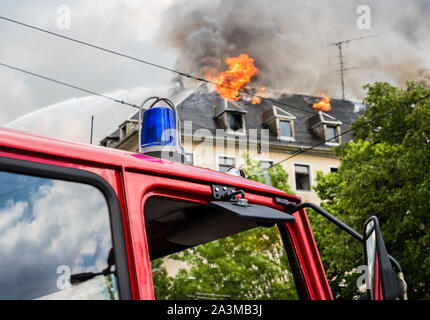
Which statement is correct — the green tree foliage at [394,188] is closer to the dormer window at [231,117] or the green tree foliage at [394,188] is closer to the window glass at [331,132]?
the dormer window at [231,117]

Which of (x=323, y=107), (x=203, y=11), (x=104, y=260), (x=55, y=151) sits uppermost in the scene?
(x=203, y=11)

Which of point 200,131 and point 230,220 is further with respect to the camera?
point 200,131

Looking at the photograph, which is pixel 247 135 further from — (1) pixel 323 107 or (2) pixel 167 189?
(2) pixel 167 189

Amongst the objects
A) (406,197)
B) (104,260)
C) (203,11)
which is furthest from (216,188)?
(203,11)

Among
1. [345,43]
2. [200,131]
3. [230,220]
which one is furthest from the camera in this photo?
[345,43]

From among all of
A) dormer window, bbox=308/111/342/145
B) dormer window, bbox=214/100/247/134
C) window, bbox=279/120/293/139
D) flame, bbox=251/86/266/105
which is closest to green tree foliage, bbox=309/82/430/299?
dormer window, bbox=214/100/247/134

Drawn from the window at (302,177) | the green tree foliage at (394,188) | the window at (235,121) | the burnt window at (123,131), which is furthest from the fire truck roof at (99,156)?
the burnt window at (123,131)

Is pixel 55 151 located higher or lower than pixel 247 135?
lower

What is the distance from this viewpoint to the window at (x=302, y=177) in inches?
1164

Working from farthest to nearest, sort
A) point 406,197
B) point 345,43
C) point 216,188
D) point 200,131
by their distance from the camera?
point 345,43 → point 200,131 → point 406,197 → point 216,188

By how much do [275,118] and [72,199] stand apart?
30.5 metres

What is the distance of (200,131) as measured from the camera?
28844 millimetres

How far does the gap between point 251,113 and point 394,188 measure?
18.7m

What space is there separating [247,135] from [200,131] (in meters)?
2.96
